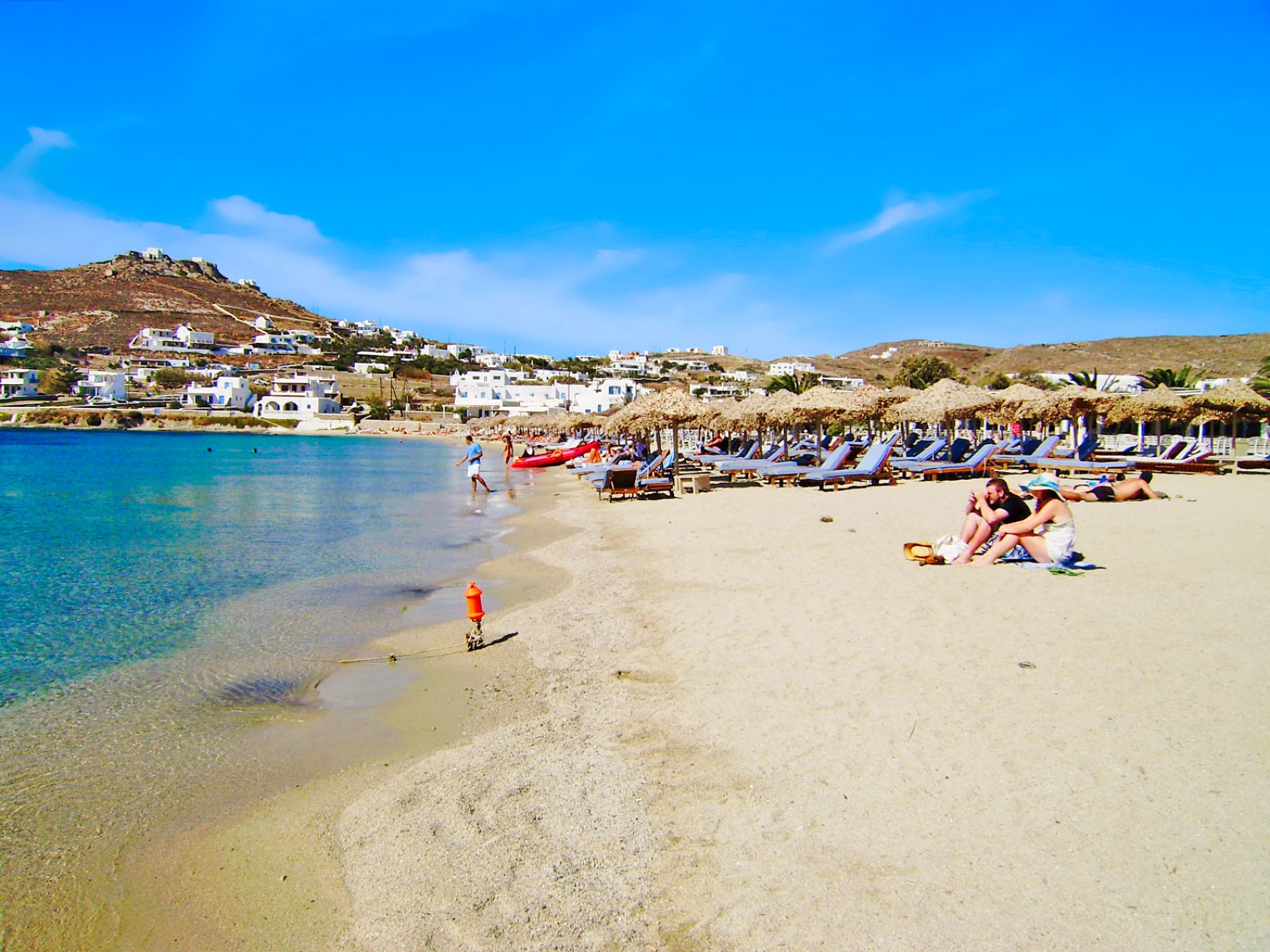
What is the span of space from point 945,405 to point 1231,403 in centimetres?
678

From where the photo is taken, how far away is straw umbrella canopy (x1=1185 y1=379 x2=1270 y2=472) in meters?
18.3

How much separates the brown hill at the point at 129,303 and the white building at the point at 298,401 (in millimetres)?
36174

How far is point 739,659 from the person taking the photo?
510 centimetres

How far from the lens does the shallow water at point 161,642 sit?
366cm

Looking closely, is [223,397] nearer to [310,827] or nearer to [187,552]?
[187,552]

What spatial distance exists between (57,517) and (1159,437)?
3114cm

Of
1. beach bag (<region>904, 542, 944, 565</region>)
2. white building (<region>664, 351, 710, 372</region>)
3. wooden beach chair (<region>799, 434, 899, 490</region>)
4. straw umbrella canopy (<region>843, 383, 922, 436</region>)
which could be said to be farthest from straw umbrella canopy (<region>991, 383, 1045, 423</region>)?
white building (<region>664, 351, 710, 372</region>)

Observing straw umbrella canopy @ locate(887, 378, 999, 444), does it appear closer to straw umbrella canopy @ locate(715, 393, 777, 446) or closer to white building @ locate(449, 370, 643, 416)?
straw umbrella canopy @ locate(715, 393, 777, 446)

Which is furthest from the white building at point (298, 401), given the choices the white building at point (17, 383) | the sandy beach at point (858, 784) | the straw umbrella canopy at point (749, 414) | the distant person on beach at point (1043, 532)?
the distant person on beach at point (1043, 532)

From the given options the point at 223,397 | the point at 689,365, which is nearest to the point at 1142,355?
the point at 689,365

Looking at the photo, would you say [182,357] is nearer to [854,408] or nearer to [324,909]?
[854,408]

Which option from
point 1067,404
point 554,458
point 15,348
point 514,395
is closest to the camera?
point 1067,404

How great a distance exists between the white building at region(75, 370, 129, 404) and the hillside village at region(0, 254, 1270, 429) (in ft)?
0.64

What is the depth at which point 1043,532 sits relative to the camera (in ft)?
23.2
